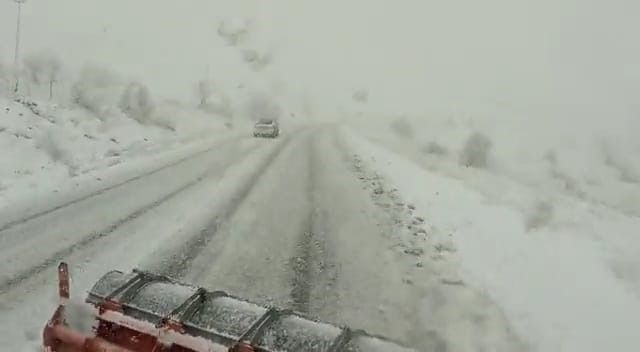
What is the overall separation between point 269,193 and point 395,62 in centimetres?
7876

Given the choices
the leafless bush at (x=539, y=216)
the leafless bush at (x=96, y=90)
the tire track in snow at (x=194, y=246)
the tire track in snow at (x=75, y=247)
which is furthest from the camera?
the leafless bush at (x=96, y=90)

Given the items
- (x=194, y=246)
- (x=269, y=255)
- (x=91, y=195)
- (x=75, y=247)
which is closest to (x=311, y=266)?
(x=269, y=255)

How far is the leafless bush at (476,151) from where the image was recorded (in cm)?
3303

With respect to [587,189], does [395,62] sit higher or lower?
higher

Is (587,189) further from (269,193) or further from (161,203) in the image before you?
(161,203)

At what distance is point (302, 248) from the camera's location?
10.0 meters

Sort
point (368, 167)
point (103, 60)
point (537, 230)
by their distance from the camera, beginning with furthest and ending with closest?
point (103, 60) → point (368, 167) → point (537, 230)

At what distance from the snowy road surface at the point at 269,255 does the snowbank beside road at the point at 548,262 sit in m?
0.46

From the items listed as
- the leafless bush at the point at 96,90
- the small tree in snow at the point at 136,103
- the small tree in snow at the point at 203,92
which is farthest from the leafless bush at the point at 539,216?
the small tree in snow at the point at 203,92

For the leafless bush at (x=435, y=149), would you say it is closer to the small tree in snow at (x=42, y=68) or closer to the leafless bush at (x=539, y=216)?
the leafless bush at (x=539, y=216)

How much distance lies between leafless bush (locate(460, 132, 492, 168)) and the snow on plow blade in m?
29.3

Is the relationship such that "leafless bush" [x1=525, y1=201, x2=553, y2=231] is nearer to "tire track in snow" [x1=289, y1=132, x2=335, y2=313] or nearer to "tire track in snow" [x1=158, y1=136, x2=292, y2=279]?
"tire track in snow" [x1=289, y1=132, x2=335, y2=313]

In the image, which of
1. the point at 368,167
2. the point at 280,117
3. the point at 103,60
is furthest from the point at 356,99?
the point at 368,167

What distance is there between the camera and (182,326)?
4227mm
